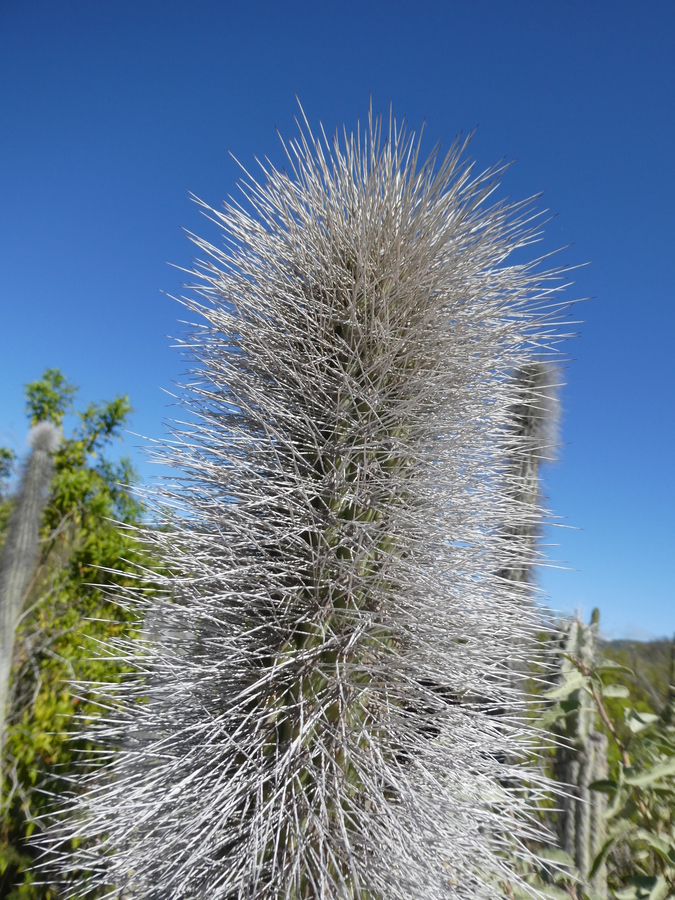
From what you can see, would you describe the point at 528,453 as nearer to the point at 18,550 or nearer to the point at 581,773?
the point at 581,773

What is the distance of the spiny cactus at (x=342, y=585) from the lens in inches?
37.6

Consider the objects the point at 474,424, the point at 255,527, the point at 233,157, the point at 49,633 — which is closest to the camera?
the point at 255,527

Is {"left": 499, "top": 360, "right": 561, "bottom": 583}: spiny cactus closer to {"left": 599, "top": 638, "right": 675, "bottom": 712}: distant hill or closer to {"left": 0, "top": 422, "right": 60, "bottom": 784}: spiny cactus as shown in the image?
{"left": 599, "top": 638, "right": 675, "bottom": 712}: distant hill

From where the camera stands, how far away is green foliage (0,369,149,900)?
Answer: 10.7 ft

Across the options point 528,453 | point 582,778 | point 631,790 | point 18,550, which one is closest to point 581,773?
point 582,778

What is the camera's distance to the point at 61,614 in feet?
13.6

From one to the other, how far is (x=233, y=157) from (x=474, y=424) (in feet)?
2.74

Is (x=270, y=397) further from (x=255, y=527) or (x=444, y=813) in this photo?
(x=444, y=813)

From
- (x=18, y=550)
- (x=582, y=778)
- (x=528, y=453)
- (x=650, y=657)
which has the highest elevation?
(x=528, y=453)

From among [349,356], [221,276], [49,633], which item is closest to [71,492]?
[49,633]

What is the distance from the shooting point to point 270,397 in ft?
3.80

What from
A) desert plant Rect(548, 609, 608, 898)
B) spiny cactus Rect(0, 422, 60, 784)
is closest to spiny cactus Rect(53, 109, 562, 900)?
desert plant Rect(548, 609, 608, 898)

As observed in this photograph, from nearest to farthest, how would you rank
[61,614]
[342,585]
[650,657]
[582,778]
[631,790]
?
1. [342,585]
2. [631,790]
3. [582,778]
4. [650,657]
5. [61,614]

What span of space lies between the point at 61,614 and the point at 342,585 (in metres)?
3.85
